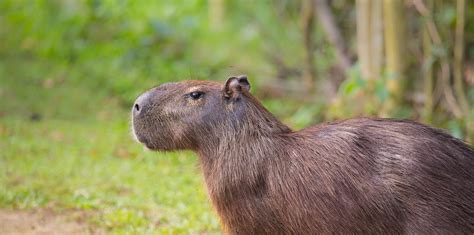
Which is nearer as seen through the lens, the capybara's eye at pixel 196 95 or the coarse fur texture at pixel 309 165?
the coarse fur texture at pixel 309 165

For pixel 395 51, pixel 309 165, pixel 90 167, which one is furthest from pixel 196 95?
pixel 395 51

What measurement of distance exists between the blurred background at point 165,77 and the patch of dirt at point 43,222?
0.01m

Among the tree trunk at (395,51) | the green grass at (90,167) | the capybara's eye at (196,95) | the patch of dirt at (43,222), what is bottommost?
the patch of dirt at (43,222)

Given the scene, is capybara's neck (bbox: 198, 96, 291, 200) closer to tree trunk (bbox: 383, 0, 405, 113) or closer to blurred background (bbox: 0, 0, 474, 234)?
blurred background (bbox: 0, 0, 474, 234)

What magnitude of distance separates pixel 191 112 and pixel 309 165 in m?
0.66

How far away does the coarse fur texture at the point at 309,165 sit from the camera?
3832 mm

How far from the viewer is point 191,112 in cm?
426

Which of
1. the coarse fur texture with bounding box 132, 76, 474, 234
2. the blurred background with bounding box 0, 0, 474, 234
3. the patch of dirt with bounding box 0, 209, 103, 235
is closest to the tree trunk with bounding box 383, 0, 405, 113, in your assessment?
the blurred background with bounding box 0, 0, 474, 234

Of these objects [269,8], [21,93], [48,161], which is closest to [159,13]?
[269,8]

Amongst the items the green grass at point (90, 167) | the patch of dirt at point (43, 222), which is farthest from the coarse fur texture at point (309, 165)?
the patch of dirt at point (43, 222)

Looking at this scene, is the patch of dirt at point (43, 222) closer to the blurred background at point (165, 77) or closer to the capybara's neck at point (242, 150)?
the blurred background at point (165, 77)

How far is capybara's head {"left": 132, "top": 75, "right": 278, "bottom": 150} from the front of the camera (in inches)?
166

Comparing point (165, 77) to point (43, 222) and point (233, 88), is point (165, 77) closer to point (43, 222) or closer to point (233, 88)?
point (43, 222)

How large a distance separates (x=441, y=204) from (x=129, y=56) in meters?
7.34
